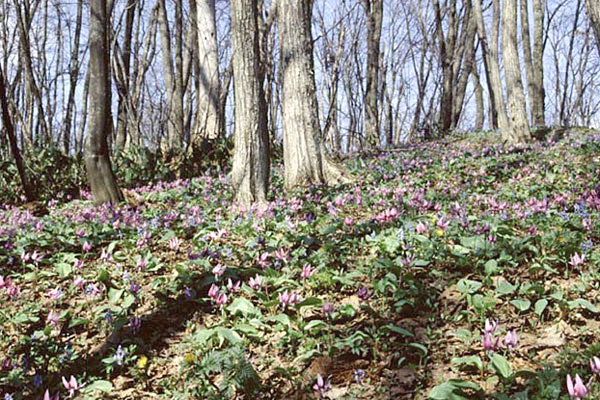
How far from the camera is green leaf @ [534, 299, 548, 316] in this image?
2.88m

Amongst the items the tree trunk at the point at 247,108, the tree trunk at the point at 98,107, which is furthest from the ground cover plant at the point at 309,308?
the tree trunk at the point at 98,107

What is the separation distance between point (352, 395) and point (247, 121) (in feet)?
13.7

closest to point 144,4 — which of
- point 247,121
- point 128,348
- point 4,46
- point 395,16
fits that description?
point 4,46

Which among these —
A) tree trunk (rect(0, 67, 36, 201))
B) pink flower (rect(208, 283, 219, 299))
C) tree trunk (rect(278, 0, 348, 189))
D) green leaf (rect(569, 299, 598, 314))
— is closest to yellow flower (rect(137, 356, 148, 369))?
pink flower (rect(208, 283, 219, 299))

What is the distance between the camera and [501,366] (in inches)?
92.3

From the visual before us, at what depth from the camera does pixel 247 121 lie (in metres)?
5.95

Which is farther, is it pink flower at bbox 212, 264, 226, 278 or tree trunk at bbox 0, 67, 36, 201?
tree trunk at bbox 0, 67, 36, 201

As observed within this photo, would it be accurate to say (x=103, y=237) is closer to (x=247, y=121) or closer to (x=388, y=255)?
(x=247, y=121)

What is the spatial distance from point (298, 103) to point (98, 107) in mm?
3113

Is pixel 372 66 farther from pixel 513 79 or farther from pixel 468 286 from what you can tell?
pixel 468 286

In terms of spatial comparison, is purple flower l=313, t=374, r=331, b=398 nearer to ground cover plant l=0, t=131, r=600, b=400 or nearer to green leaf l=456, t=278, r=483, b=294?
ground cover plant l=0, t=131, r=600, b=400

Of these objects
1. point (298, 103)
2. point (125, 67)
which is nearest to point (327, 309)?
point (298, 103)

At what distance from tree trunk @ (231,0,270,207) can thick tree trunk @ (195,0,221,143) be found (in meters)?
6.74

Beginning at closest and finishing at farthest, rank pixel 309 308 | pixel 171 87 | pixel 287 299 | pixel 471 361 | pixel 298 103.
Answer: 1. pixel 471 361
2. pixel 287 299
3. pixel 309 308
4. pixel 298 103
5. pixel 171 87
